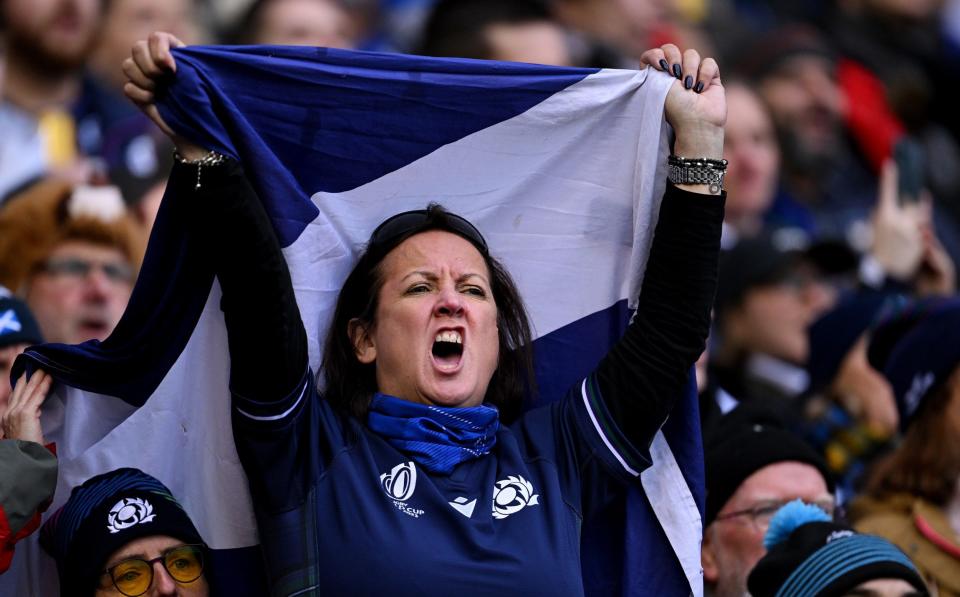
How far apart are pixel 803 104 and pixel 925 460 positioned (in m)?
4.31

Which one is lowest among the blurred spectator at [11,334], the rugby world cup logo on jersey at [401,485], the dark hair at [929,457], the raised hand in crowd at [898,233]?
the dark hair at [929,457]

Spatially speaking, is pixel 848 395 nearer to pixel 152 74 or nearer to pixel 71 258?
pixel 71 258

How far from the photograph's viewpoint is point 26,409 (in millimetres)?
3850

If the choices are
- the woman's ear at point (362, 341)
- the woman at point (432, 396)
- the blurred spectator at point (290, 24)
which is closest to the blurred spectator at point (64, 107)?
the blurred spectator at point (290, 24)

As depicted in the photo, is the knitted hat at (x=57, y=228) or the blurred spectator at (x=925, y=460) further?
the knitted hat at (x=57, y=228)

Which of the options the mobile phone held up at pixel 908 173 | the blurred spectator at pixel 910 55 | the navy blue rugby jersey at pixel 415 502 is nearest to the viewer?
the navy blue rugby jersey at pixel 415 502

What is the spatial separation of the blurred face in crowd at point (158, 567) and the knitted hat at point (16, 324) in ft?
3.04

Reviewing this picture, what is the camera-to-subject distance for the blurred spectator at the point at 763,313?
22.7 ft

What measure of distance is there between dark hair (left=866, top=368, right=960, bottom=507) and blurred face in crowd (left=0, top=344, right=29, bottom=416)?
2779mm

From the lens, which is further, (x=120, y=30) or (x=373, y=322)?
(x=120, y=30)

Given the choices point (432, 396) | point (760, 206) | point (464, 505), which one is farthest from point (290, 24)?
point (464, 505)

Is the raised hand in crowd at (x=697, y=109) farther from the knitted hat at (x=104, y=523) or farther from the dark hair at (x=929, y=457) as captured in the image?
the dark hair at (x=929, y=457)

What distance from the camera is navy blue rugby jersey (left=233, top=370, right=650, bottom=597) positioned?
3.42 m

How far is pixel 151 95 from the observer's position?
3518 mm
